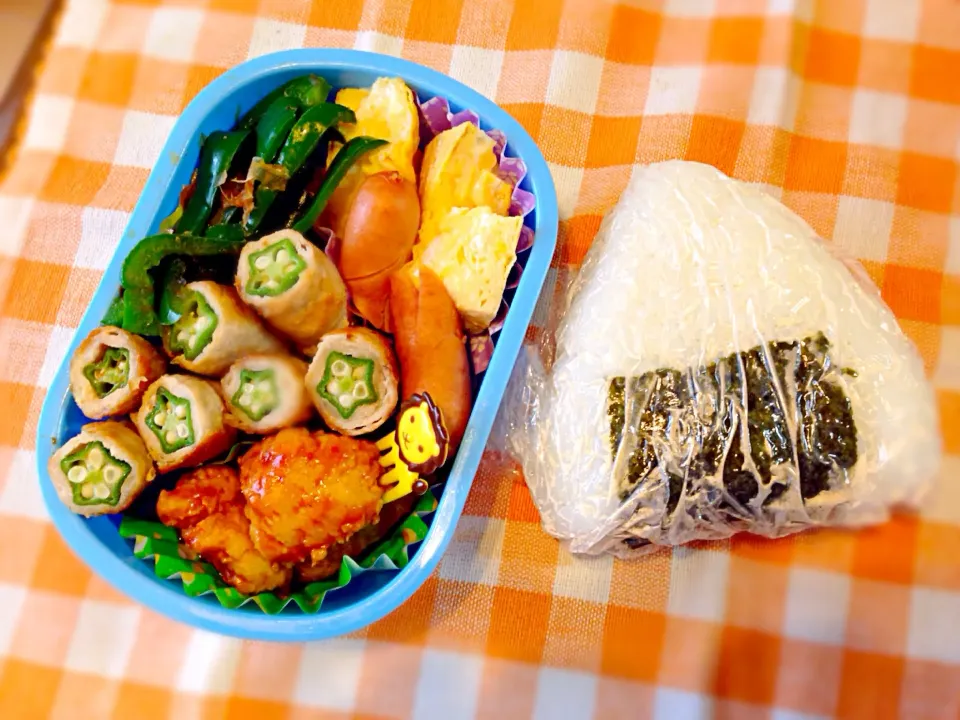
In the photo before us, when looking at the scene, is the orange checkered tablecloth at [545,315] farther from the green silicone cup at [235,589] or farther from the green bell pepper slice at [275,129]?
the green bell pepper slice at [275,129]

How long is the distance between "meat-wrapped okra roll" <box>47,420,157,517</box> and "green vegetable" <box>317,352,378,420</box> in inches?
9.7

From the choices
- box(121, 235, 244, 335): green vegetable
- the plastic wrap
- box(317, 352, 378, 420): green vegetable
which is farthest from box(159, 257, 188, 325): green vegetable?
the plastic wrap

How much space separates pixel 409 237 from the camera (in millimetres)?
1111

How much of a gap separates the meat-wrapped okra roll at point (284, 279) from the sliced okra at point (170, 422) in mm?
154

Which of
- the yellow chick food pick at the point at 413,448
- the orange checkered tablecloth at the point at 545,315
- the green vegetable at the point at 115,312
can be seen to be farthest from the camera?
the orange checkered tablecloth at the point at 545,315

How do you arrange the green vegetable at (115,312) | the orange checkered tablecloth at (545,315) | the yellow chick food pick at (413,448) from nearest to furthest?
the yellow chick food pick at (413,448), the green vegetable at (115,312), the orange checkered tablecloth at (545,315)

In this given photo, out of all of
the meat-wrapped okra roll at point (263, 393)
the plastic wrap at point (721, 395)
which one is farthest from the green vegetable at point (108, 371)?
the plastic wrap at point (721, 395)

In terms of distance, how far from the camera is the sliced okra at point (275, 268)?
0.99 metres

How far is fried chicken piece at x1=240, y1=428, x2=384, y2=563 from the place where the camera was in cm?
95

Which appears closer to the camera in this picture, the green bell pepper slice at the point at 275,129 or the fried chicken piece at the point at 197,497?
the fried chicken piece at the point at 197,497

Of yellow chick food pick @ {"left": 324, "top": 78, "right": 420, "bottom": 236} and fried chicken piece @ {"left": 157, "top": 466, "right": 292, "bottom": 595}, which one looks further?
yellow chick food pick @ {"left": 324, "top": 78, "right": 420, "bottom": 236}

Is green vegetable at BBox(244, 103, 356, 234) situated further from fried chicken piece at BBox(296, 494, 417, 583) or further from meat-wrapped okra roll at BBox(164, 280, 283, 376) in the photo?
fried chicken piece at BBox(296, 494, 417, 583)

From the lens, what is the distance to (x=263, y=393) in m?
1.00

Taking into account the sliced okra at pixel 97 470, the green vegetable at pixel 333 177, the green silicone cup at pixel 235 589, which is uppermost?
the green vegetable at pixel 333 177
